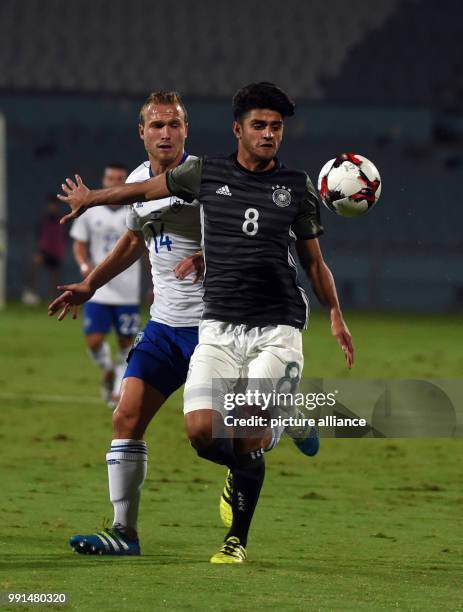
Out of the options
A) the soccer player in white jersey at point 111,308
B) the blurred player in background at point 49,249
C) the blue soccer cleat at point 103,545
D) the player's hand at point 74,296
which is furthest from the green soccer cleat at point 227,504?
the blurred player in background at point 49,249

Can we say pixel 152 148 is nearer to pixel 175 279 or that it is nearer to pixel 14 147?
pixel 175 279

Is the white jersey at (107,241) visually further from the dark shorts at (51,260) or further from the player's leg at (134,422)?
the dark shorts at (51,260)

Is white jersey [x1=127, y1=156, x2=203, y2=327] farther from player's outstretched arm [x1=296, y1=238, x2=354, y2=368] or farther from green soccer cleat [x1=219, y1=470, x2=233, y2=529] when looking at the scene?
green soccer cleat [x1=219, y1=470, x2=233, y2=529]

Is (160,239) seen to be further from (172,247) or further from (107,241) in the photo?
(107,241)

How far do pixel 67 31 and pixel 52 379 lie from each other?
23994 millimetres

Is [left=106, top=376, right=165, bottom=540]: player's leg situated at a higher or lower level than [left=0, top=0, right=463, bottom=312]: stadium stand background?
lower

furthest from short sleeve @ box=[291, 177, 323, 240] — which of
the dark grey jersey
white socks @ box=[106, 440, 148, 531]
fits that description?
white socks @ box=[106, 440, 148, 531]

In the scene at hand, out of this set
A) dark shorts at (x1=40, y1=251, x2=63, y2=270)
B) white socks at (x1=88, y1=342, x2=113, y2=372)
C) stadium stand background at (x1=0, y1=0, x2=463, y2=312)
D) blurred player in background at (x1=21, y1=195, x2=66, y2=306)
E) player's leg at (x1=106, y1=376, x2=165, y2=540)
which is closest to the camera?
player's leg at (x1=106, y1=376, x2=165, y2=540)

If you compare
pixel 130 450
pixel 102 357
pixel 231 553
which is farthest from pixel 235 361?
pixel 102 357

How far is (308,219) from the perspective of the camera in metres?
5.78

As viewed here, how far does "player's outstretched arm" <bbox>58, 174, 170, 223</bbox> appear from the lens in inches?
228

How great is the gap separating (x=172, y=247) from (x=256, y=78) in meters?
31.8

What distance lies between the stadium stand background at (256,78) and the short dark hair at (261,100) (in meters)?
28.8

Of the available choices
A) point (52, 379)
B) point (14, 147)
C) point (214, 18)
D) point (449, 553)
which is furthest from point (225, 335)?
point (214, 18)
